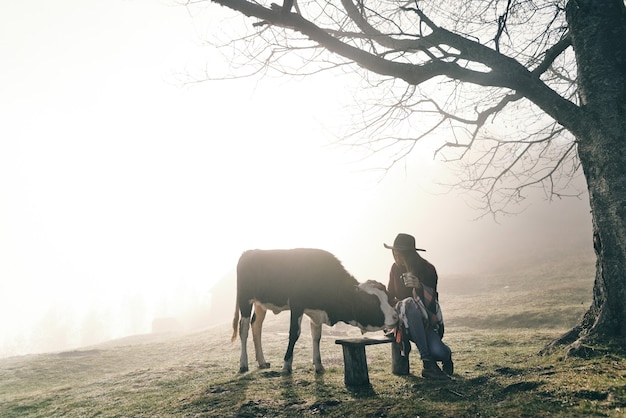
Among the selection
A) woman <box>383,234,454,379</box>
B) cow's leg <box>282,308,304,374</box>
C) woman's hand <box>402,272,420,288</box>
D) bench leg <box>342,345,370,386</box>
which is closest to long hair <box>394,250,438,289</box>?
woman <box>383,234,454,379</box>

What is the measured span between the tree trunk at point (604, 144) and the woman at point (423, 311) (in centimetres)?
199

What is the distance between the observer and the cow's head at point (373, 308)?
23.2 ft

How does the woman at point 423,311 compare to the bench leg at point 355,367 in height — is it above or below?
above

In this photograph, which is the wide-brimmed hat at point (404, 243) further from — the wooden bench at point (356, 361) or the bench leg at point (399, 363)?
the bench leg at point (399, 363)

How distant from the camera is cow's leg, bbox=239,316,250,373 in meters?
8.70

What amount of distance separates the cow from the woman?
705mm

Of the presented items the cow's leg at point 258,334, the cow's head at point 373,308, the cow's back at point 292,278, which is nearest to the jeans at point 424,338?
the cow's head at point 373,308

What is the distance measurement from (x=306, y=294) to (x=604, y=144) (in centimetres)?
585

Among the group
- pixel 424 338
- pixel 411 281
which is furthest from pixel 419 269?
pixel 424 338

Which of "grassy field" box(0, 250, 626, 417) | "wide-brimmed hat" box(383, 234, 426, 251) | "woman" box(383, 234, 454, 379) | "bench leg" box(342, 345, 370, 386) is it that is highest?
"wide-brimmed hat" box(383, 234, 426, 251)

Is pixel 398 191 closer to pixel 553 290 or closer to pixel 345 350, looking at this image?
pixel 553 290

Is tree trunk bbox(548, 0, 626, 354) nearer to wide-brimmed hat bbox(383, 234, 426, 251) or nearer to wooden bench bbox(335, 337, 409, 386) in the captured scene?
wide-brimmed hat bbox(383, 234, 426, 251)

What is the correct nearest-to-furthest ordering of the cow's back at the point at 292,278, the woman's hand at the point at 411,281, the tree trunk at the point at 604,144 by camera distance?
the tree trunk at the point at 604,144 < the woman's hand at the point at 411,281 < the cow's back at the point at 292,278

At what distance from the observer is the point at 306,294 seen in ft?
26.7
